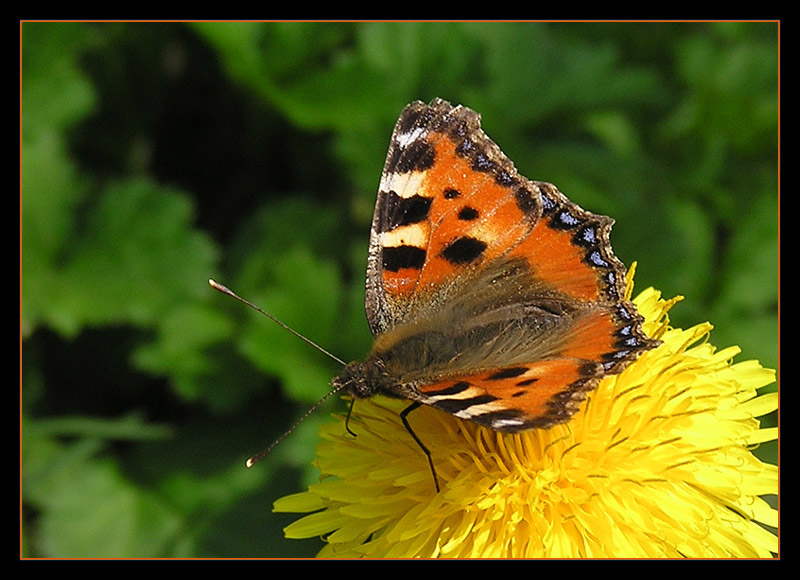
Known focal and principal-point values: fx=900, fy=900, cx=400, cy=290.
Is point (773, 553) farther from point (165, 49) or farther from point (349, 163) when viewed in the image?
point (165, 49)

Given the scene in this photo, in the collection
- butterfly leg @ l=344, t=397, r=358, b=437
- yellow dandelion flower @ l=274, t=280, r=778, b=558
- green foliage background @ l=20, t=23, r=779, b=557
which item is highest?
green foliage background @ l=20, t=23, r=779, b=557

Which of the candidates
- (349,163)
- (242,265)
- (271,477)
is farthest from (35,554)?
(349,163)

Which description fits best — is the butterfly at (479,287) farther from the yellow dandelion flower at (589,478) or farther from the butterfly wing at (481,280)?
the yellow dandelion flower at (589,478)

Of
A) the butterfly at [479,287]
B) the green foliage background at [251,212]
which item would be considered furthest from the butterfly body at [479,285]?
the green foliage background at [251,212]

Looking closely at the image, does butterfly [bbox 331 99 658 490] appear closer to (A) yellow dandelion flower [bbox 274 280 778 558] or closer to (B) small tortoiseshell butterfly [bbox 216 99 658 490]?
(B) small tortoiseshell butterfly [bbox 216 99 658 490]

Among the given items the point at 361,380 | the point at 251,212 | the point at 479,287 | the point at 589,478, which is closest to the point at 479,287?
the point at 479,287

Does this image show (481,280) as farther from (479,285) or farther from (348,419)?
(348,419)

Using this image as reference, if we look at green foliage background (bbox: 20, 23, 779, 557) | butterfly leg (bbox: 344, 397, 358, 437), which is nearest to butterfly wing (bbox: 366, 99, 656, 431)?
butterfly leg (bbox: 344, 397, 358, 437)
